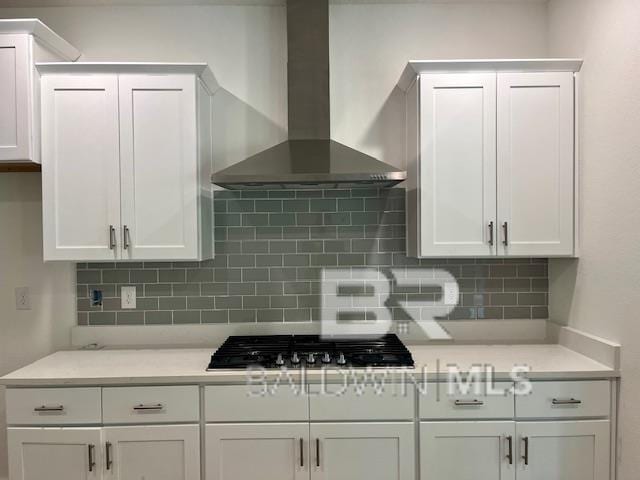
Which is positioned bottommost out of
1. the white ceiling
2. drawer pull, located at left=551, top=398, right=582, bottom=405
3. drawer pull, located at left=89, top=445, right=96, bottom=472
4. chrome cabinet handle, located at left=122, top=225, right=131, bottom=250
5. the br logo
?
drawer pull, located at left=89, top=445, right=96, bottom=472

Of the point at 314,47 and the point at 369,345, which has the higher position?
the point at 314,47

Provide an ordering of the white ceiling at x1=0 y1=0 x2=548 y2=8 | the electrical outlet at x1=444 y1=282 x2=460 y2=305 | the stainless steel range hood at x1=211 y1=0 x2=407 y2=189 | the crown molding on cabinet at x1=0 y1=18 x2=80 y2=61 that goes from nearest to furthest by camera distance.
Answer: the crown molding on cabinet at x1=0 y1=18 x2=80 y2=61, the stainless steel range hood at x1=211 y1=0 x2=407 y2=189, the white ceiling at x1=0 y1=0 x2=548 y2=8, the electrical outlet at x1=444 y1=282 x2=460 y2=305

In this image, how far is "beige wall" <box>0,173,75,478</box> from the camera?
8.93ft

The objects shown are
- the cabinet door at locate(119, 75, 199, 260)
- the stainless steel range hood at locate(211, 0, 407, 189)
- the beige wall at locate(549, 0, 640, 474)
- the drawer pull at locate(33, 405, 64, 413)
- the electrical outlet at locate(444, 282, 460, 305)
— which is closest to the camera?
the beige wall at locate(549, 0, 640, 474)

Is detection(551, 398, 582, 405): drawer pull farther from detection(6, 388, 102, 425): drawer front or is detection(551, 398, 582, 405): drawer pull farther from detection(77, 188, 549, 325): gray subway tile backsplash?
detection(6, 388, 102, 425): drawer front

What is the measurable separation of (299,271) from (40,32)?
1.79 meters

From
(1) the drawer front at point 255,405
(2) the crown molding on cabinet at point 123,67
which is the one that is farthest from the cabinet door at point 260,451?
(2) the crown molding on cabinet at point 123,67

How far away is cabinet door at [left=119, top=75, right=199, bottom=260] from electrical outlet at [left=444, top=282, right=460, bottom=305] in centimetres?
146

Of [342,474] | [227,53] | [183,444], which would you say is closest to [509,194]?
[342,474]

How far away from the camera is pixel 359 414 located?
2189 mm

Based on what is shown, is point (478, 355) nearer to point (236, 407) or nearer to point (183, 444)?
point (236, 407)

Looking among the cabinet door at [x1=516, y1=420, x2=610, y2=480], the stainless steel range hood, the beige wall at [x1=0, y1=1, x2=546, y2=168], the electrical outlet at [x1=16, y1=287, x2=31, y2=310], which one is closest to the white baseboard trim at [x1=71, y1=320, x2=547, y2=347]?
the electrical outlet at [x1=16, y1=287, x2=31, y2=310]

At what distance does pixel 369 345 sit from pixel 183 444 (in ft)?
3.34

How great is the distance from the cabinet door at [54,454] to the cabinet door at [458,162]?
1.90m
